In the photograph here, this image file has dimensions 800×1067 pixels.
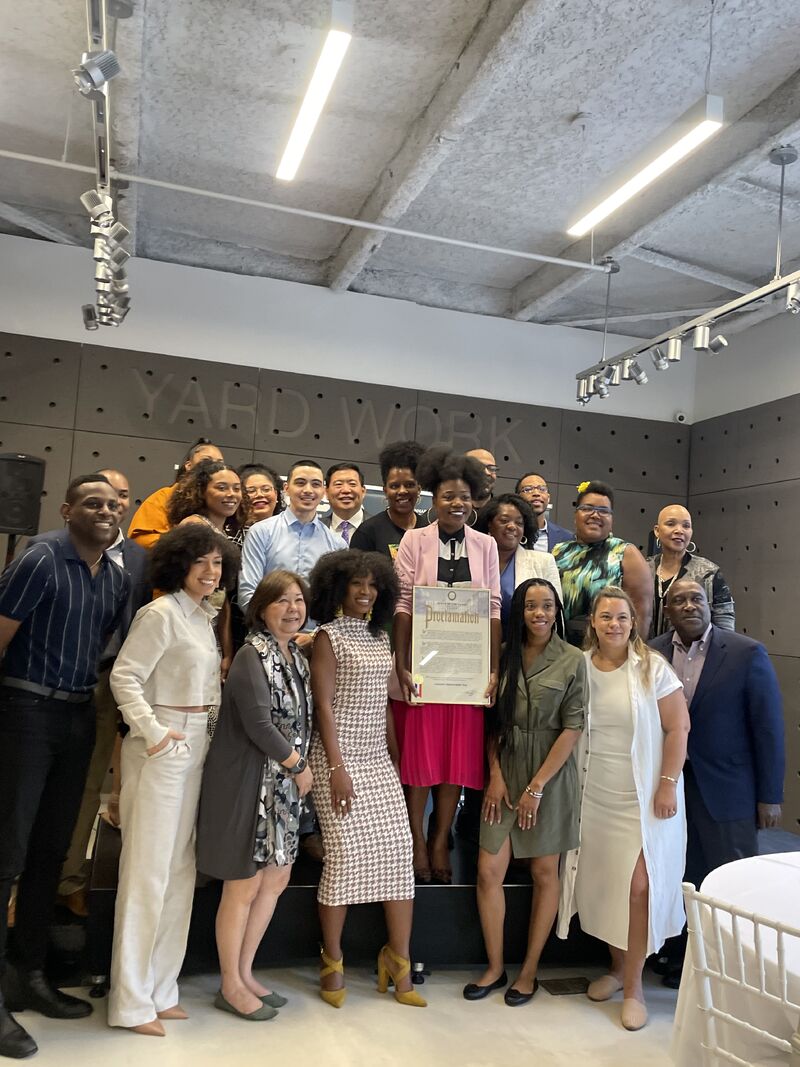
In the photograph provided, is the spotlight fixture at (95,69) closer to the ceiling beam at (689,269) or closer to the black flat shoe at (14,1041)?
the black flat shoe at (14,1041)

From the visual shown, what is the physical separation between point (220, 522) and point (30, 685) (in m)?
1.22

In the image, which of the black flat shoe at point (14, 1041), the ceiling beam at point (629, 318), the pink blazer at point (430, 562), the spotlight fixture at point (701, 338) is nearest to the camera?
the black flat shoe at point (14, 1041)

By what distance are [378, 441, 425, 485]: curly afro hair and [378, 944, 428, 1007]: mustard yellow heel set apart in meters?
2.06

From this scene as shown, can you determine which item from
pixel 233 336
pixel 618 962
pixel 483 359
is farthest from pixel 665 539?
pixel 233 336

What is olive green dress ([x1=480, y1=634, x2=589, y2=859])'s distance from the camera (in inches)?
134

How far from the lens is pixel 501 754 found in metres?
3.48

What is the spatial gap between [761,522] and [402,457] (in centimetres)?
403

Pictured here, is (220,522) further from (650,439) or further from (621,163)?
(650,439)

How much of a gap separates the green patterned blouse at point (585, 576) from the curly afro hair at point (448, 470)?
82 centimetres

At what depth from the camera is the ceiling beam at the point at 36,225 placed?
5.87m

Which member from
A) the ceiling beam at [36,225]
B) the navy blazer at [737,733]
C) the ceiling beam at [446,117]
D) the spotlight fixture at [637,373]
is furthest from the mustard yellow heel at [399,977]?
the ceiling beam at [36,225]

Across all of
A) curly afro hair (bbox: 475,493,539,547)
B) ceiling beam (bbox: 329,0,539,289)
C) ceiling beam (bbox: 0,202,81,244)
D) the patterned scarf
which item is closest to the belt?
the patterned scarf

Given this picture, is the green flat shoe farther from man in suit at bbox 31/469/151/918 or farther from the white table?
the white table

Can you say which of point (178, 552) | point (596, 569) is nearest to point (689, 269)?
point (596, 569)
